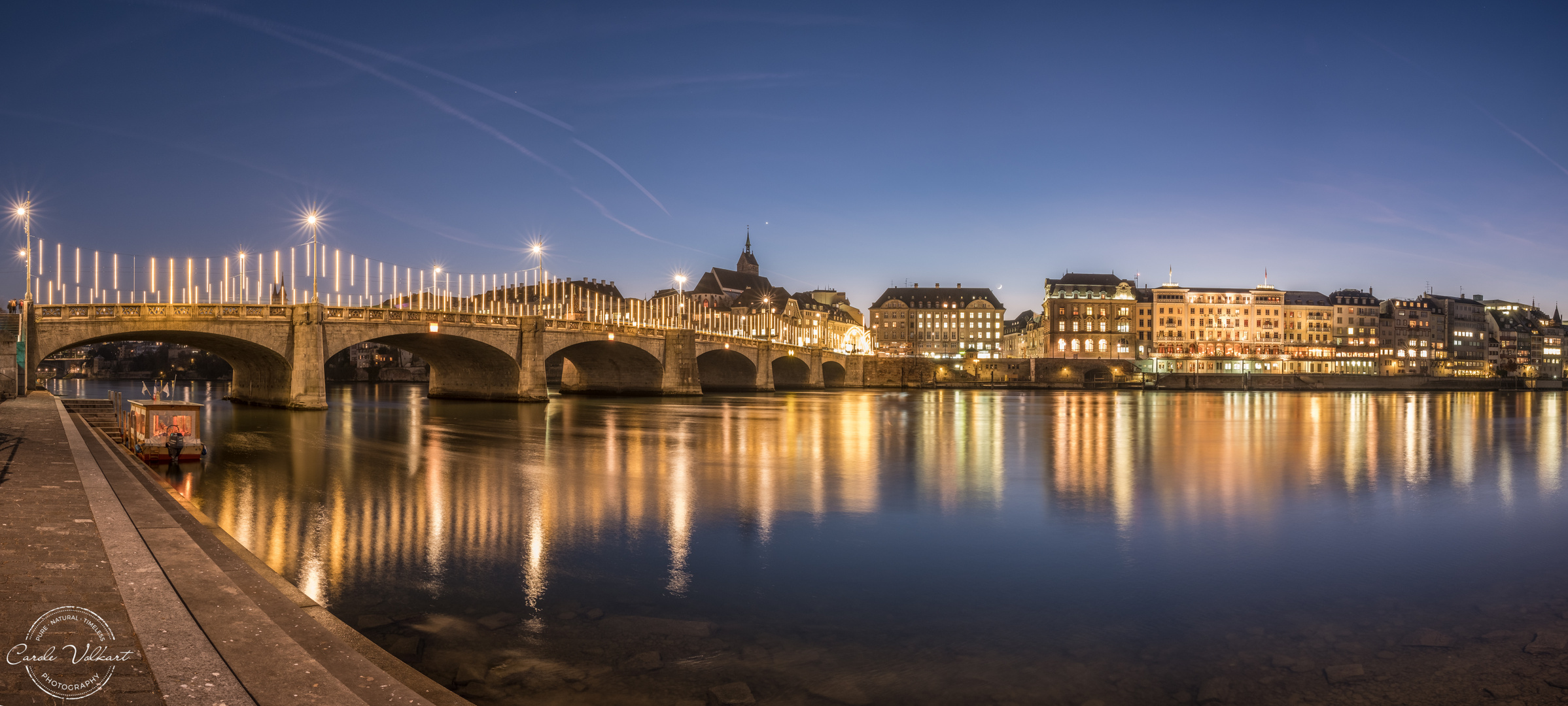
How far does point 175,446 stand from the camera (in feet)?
71.7

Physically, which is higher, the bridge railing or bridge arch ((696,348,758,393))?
the bridge railing

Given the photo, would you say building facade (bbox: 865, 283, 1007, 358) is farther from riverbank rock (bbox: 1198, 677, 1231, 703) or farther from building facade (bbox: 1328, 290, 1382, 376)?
riverbank rock (bbox: 1198, 677, 1231, 703)

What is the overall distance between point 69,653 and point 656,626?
15.9 ft

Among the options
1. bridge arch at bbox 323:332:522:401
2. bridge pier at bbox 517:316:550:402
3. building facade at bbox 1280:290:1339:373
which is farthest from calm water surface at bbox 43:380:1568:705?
building facade at bbox 1280:290:1339:373

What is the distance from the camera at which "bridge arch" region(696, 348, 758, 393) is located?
93.0 meters

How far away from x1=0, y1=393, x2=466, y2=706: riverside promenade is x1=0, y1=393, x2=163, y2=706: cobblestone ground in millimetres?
Answer: 14

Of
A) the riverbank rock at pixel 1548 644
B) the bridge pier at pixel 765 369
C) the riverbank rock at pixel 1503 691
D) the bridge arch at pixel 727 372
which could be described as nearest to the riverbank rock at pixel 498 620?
the riverbank rock at pixel 1503 691

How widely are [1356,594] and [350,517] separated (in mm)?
15677

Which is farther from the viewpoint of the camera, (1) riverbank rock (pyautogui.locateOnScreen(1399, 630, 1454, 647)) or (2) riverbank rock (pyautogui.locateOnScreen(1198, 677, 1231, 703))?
(1) riverbank rock (pyautogui.locateOnScreen(1399, 630, 1454, 647))

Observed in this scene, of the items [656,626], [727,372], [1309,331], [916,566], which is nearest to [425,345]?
[727,372]

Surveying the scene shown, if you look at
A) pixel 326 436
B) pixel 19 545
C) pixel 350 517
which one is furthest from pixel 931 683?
pixel 326 436

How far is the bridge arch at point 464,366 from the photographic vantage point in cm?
5475

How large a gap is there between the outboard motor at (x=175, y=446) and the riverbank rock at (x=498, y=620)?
1811cm

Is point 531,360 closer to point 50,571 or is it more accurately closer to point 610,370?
point 610,370
